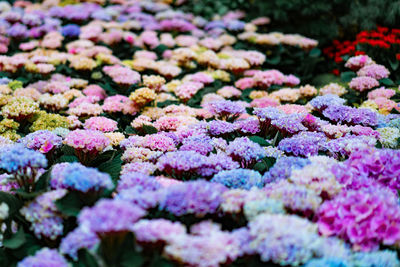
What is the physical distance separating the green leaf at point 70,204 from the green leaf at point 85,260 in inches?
7.4

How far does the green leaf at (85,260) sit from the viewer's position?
173 centimetres

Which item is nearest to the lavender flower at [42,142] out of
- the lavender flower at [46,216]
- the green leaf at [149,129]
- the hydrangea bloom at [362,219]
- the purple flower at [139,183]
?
the green leaf at [149,129]

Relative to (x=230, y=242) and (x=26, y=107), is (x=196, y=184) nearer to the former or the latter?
(x=230, y=242)

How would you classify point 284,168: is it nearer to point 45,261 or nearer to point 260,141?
point 260,141

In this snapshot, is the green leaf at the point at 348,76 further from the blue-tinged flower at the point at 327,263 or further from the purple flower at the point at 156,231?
the purple flower at the point at 156,231

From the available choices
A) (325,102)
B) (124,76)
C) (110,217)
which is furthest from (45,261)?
(124,76)

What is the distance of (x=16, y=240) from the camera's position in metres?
1.93

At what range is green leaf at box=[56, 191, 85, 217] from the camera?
1892mm

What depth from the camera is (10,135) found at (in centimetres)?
331

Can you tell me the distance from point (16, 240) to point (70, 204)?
1.03 feet

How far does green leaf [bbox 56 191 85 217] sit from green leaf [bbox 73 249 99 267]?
0.19m

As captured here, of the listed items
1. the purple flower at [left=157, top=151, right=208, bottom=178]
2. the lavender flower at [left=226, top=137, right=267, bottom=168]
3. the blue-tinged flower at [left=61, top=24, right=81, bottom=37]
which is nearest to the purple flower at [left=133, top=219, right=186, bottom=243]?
the purple flower at [left=157, top=151, right=208, bottom=178]

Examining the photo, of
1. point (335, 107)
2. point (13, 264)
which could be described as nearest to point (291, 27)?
point (335, 107)

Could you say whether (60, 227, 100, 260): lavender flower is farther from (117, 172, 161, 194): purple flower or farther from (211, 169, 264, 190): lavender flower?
(211, 169, 264, 190): lavender flower
